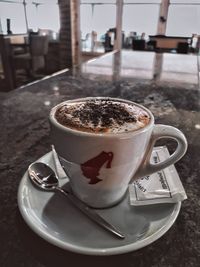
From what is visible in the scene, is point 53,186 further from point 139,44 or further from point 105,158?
point 139,44

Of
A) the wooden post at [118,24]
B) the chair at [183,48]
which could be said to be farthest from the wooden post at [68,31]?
the chair at [183,48]

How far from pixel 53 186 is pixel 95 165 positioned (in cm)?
12

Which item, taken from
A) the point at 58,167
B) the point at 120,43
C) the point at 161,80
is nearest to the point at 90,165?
the point at 58,167

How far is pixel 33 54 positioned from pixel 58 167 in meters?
4.08

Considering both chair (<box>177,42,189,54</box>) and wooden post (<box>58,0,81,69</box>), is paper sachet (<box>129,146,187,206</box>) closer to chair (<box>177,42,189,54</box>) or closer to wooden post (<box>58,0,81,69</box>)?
chair (<box>177,42,189,54</box>)

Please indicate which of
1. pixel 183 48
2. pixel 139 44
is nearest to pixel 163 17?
pixel 139 44

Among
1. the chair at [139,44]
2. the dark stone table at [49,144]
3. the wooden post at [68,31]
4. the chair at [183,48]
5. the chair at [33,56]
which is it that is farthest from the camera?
the wooden post at [68,31]

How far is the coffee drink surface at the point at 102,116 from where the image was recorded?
332mm

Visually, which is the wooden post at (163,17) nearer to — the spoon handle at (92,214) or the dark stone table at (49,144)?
the dark stone table at (49,144)

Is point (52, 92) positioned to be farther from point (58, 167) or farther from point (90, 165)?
point (90, 165)

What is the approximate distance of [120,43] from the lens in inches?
233

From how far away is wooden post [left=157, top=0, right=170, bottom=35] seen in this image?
5.40 m

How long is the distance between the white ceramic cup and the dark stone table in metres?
0.09

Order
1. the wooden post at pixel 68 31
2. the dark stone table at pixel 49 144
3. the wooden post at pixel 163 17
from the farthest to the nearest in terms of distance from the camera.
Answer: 1. the wooden post at pixel 163 17
2. the wooden post at pixel 68 31
3. the dark stone table at pixel 49 144
